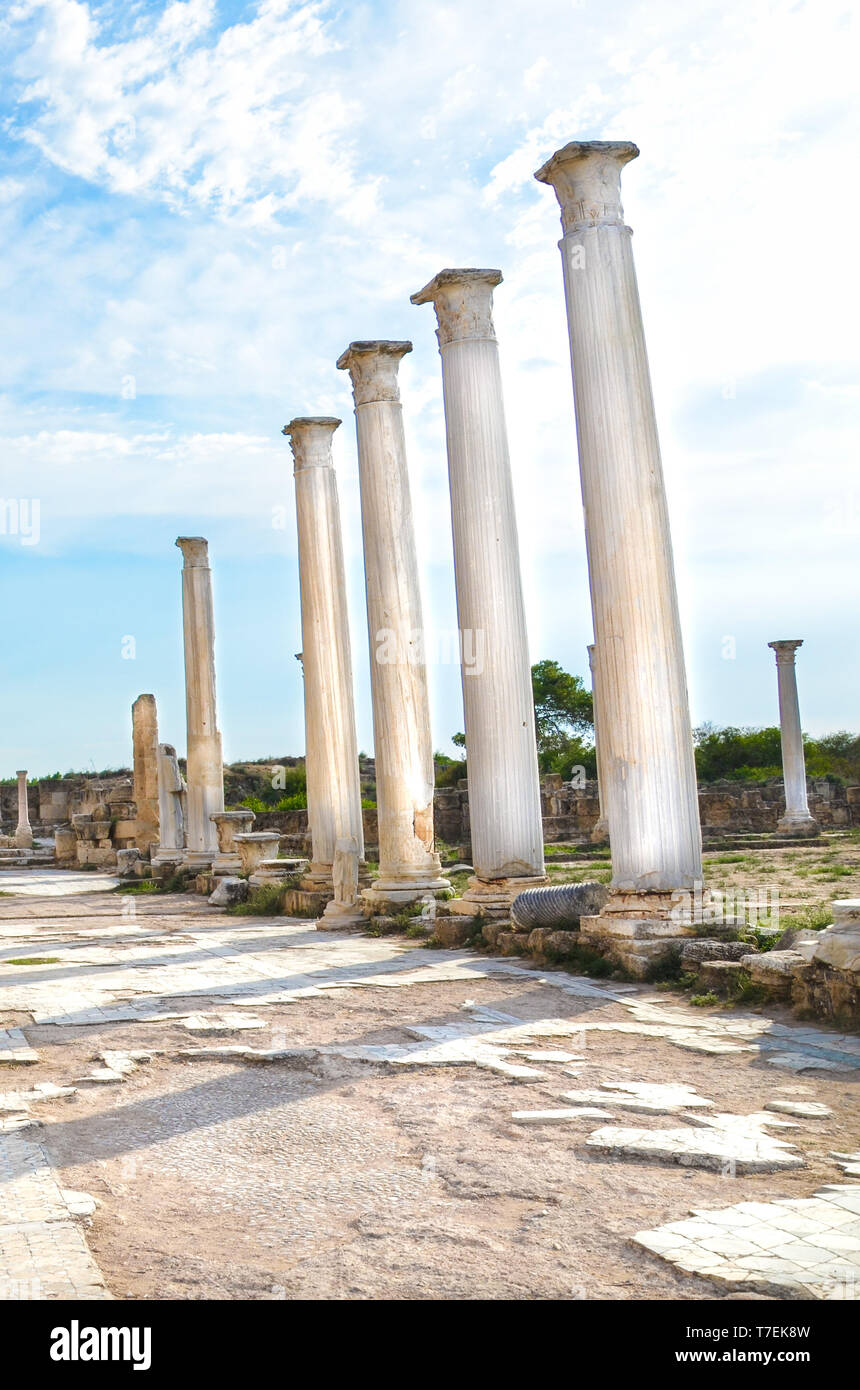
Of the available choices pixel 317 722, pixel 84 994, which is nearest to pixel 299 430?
pixel 317 722

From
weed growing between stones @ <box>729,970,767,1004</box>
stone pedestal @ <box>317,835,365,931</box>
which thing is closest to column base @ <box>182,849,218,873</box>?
stone pedestal @ <box>317,835,365,931</box>

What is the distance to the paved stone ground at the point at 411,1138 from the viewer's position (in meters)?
3.69

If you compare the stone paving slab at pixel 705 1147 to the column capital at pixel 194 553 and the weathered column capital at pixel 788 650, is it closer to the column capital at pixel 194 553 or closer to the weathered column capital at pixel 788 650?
the column capital at pixel 194 553

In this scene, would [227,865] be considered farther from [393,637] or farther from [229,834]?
[393,637]

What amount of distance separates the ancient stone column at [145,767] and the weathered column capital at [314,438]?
1439 centimetres

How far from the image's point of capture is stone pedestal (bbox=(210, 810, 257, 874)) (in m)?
20.3

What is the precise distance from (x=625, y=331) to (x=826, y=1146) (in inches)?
263

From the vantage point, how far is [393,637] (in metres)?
14.0

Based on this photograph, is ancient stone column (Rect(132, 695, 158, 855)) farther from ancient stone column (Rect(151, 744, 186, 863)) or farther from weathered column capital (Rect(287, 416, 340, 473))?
weathered column capital (Rect(287, 416, 340, 473))

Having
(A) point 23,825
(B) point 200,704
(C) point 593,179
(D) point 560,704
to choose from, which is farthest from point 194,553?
(D) point 560,704

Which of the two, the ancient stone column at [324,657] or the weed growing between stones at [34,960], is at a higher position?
the ancient stone column at [324,657]

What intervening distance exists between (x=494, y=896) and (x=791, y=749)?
2112 cm

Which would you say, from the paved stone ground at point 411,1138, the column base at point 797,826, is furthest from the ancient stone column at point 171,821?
the paved stone ground at point 411,1138

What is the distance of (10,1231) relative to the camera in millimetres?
3988
